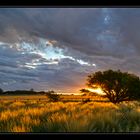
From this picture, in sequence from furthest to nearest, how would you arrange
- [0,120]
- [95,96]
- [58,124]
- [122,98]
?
1. [95,96]
2. [122,98]
3. [0,120]
4. [58,124]

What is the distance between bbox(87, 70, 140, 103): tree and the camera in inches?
781

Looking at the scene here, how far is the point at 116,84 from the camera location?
66.1 feet

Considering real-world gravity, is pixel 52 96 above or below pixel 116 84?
below

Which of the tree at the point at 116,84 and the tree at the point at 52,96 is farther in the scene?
the tree at the point at 52,96

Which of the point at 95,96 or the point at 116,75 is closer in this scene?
the point at 116,75

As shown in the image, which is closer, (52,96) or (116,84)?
(116,84)

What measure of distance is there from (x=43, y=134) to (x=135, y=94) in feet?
55.8

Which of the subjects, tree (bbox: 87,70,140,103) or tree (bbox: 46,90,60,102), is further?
tree (bbox: 46,90,60,102)

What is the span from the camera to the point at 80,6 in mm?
3973

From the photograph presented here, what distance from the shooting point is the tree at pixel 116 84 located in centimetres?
1984
